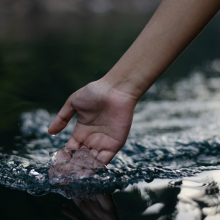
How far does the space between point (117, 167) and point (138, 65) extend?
67cm

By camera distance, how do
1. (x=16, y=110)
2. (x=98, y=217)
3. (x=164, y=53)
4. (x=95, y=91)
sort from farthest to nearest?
1. (x=16, y=110)
2. (x=95, y=91)
3. (x=164, y=53)
4. (x=98, y=217)

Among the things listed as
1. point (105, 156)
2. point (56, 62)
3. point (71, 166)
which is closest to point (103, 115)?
point (105, 156)

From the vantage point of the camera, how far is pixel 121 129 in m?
1.50

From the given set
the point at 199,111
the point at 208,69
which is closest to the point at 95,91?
the point at 199,111

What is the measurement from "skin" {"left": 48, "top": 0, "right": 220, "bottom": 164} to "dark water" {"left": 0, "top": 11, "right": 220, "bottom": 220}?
8.4 inches

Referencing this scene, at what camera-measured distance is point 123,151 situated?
2.00 meters

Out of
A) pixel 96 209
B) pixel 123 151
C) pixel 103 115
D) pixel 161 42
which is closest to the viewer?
pixel 96 209

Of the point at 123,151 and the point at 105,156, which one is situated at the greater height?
the point at 123,151

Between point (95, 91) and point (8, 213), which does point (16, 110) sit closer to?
point (95, 91)

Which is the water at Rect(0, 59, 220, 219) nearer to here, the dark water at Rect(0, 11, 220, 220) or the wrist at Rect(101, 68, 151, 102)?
the dark water at Rect(0, 11, 220, 220)

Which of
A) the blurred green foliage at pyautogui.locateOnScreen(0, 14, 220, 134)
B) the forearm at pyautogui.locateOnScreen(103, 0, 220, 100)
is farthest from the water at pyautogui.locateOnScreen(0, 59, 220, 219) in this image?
the forearm at pyautogui.locateOnScreen(103, 0, 220, 100)

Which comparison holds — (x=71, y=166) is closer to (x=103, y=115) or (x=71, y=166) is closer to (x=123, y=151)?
(x=103, y=115)

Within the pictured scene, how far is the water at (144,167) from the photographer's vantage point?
3.94 ft

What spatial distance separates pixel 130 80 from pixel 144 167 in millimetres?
546
